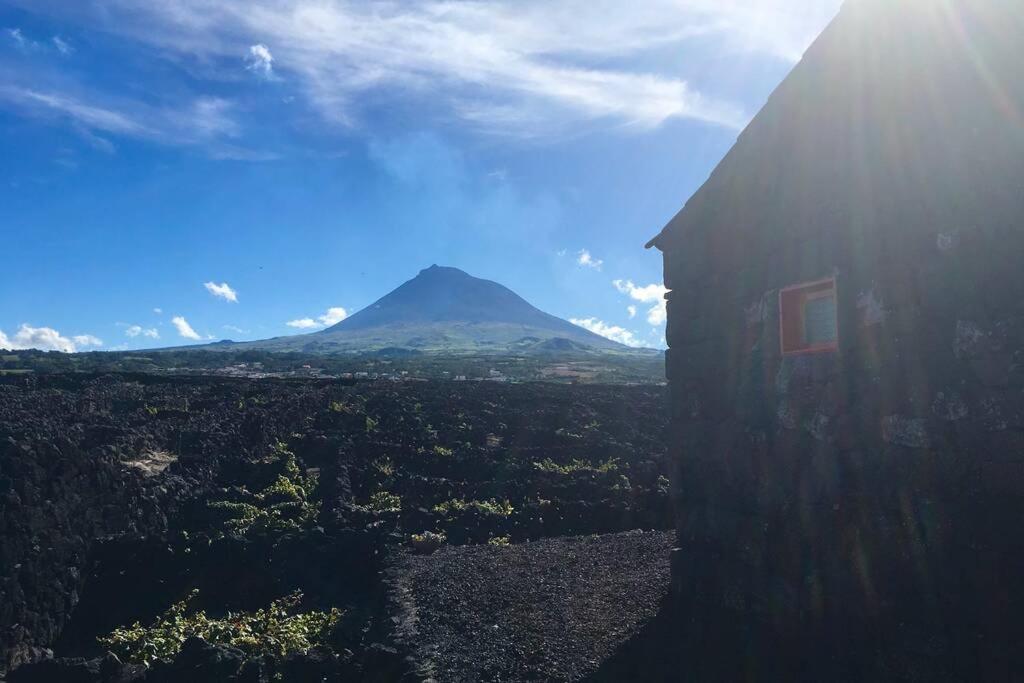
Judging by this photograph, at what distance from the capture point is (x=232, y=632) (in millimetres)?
9656

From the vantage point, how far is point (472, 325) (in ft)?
595

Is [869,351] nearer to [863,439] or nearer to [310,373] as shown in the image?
[863,439]

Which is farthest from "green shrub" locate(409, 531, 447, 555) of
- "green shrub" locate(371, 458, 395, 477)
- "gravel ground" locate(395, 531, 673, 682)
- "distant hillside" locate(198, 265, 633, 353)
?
"distant hillside" locate(198, 265, 633, 353)

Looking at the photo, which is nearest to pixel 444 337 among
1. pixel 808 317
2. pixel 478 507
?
A: pixel 478 507

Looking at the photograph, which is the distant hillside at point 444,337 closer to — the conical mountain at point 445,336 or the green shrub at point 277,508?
the conical mountain at point 445,336

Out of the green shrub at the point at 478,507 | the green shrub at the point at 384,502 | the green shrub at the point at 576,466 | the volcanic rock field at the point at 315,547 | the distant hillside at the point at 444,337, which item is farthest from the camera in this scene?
the distant hillside at the point at 444,337

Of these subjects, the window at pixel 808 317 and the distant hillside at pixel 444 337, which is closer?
the window at pixel 808 317

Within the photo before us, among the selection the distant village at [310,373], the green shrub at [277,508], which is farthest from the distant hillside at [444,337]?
the green shrub at [277,508]

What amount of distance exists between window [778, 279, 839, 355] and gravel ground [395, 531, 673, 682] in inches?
131

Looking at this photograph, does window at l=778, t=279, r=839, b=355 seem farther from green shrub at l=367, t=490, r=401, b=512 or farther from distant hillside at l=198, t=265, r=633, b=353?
distant hillside at l=198, t=265, r=633, b=353

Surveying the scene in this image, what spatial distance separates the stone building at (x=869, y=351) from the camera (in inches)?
230

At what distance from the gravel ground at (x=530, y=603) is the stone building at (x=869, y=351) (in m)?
1.05

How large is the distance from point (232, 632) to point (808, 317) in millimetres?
7665

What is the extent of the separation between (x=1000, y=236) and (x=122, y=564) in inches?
480
